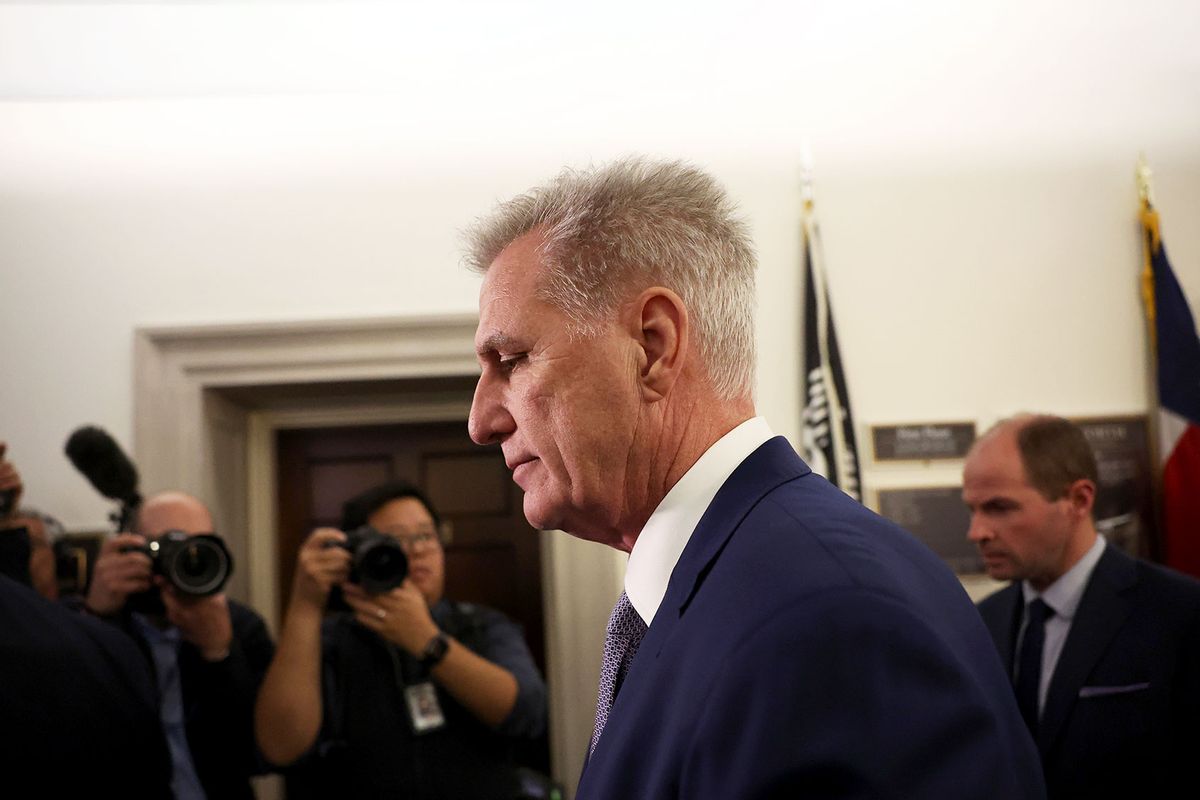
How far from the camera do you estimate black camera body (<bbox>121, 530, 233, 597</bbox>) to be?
2367 mm

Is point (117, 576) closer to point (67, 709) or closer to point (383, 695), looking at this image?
point (383, 695)

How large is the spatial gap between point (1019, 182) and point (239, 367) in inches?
96.6

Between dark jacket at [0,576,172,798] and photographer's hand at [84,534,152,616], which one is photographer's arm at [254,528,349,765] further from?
dark jacket at [0,576,172,798]

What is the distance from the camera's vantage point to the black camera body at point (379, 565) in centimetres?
241

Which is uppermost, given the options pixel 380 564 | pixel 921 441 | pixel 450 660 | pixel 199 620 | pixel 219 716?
pixel 921 441

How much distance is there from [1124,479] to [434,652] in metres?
2.21

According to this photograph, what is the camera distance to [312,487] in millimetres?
3990

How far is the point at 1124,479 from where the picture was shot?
3305 millimetres

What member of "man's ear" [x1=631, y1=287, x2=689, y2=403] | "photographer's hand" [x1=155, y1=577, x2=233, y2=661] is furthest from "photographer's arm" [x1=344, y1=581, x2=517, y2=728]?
"man's ear" [x1=631, y1=287, x2=689, y2=403]

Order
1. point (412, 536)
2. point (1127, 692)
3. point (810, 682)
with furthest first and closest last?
point (412, 536) < point (1127, 692) < point (810, 682)

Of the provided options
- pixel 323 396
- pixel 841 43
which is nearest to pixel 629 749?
pixel 841 43

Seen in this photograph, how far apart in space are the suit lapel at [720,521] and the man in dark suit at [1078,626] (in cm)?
151

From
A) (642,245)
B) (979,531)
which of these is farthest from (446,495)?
(642,245)

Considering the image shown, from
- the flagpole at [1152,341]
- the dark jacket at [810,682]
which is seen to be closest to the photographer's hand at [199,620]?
the dark jacket at [810,682]
